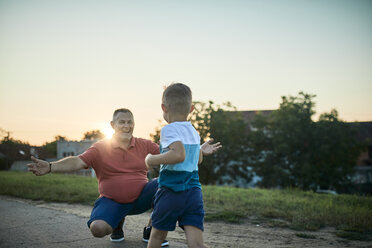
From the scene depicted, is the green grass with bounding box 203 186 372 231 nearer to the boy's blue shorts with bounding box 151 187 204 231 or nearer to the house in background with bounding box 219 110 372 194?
the boy's blue shorts with bounding box 151 187 204 231

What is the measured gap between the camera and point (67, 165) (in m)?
3.47

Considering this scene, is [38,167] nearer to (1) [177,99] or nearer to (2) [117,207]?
(2) [117,207]

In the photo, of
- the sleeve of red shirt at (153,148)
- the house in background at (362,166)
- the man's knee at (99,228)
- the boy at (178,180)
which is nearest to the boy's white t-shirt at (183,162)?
the boy at (178,180)

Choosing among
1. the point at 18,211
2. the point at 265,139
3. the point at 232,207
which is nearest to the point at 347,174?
the point at 265,139

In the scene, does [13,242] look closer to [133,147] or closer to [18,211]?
[133,147]

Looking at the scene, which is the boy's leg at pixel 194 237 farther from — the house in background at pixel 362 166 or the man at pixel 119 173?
the house in background at pixel 362 166

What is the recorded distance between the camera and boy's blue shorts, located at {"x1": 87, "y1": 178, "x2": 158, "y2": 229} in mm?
3525

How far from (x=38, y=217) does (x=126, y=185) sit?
2489 mm

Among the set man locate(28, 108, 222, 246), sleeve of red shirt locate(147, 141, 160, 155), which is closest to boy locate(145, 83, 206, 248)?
man locate(28, 108, 222, 246)

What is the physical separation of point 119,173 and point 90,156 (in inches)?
15.1

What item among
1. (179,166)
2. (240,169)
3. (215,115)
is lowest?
(240,169)

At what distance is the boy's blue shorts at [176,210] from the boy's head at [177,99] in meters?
0.62

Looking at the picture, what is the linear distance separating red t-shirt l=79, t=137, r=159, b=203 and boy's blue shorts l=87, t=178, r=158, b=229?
0.19ft

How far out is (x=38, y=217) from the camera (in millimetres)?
5344
